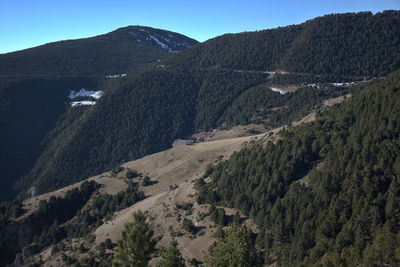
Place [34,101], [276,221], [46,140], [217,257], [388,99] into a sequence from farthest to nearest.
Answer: [34,101], [46,140], [388,99], [276,221], [217,257]

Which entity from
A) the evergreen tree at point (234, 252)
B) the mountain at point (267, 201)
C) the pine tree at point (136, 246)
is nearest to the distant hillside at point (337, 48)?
the mountain at point (267, 201)

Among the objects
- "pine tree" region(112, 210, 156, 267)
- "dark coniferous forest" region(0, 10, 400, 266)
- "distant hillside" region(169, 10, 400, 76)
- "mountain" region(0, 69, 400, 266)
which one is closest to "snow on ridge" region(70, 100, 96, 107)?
"dark coniferous forest" region(0, 10, 400, 266)

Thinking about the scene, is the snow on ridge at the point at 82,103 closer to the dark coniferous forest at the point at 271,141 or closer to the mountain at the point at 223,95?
the dark coniferous forest at the point at 271,141

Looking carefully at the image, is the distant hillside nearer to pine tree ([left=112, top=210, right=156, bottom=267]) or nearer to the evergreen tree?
the evergreen tree

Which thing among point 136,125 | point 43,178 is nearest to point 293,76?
point 136,125

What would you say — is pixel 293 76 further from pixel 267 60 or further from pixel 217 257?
pixel 217 257

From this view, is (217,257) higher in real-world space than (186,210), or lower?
higher

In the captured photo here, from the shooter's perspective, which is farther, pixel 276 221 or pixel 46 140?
pixel 46 140
